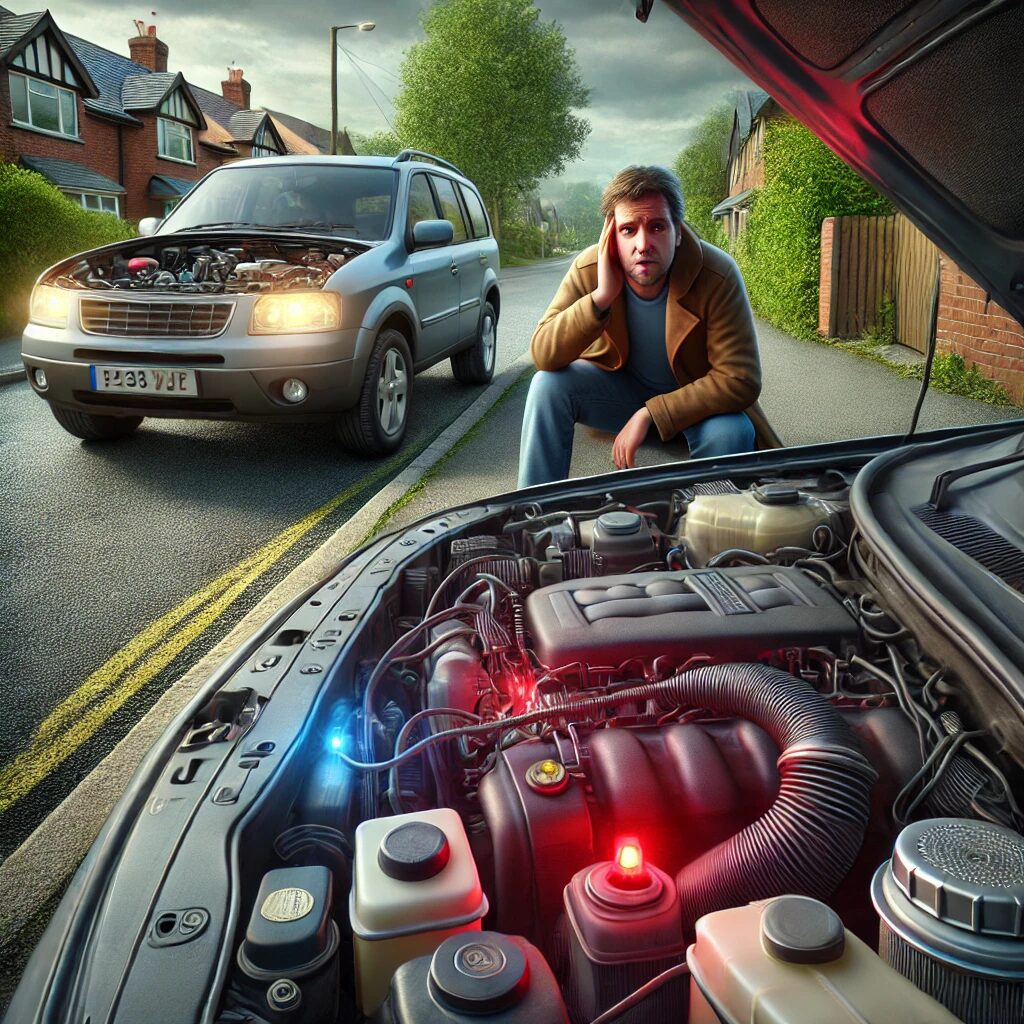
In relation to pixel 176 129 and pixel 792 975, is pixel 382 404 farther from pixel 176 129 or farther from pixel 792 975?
pixel 176 129

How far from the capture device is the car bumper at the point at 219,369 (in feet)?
18.2

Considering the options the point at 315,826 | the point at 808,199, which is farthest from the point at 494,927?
the point at 808,199

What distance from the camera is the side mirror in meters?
6.65

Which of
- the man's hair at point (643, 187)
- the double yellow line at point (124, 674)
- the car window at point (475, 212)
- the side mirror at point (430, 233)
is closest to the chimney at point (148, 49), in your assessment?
the car window at point (475, 212)

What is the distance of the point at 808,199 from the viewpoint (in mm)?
12867

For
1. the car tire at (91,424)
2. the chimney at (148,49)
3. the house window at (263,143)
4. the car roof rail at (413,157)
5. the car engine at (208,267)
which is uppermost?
the chimney at (148,49)

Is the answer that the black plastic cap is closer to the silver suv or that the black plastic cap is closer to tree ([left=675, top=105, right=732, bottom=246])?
the silver suv

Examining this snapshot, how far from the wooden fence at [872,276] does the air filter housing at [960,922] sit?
11269mm

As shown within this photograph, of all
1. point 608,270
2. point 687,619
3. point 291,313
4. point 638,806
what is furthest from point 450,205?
point 638,806

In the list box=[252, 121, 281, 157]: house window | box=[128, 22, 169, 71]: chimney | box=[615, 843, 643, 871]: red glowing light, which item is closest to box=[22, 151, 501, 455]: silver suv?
box=[615, 843, 643, 871]: red glowing light

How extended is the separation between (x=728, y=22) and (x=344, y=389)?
437 cm

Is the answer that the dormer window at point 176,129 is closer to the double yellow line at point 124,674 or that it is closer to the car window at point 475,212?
the car window at point 475,212

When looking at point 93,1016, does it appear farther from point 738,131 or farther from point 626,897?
point 738,131

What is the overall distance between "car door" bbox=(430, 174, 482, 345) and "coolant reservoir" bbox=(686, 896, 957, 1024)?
23.2 ft
